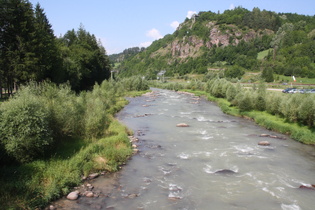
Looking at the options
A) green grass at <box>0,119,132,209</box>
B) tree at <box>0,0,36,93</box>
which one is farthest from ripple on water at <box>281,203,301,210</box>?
tree at <box>0,0,36,93</box>

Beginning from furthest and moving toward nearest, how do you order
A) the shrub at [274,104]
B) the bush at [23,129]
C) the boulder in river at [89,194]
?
the shrub at [274,104], the bush at [23,129], the boulder in river at [89,194]

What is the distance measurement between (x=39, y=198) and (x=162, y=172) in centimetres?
865

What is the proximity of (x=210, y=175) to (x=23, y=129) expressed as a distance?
13.1 meters

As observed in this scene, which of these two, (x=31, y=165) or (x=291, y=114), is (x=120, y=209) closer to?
(x=31, y=165)

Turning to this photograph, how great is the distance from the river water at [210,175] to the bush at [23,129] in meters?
4.54

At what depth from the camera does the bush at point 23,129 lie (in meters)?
15.6

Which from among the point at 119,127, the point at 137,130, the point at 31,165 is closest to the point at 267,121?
the point at 137,130

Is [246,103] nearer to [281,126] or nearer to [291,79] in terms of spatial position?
[281,126]

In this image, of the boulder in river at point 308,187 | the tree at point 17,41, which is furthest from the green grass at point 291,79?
the tree at point 17,41

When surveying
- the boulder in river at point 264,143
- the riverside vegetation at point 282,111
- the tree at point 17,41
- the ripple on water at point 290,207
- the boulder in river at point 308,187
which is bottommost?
the ripple on water at point 290,207

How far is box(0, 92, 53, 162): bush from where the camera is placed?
15.6 m

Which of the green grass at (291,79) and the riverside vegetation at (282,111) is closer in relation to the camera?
the riverside vegetation at (282,111)

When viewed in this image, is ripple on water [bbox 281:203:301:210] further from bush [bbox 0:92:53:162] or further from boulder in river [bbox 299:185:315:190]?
bush [bbox 0:92:53:162]

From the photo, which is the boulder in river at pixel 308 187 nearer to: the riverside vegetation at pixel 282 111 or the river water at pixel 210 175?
the river water at pixel 210 175
